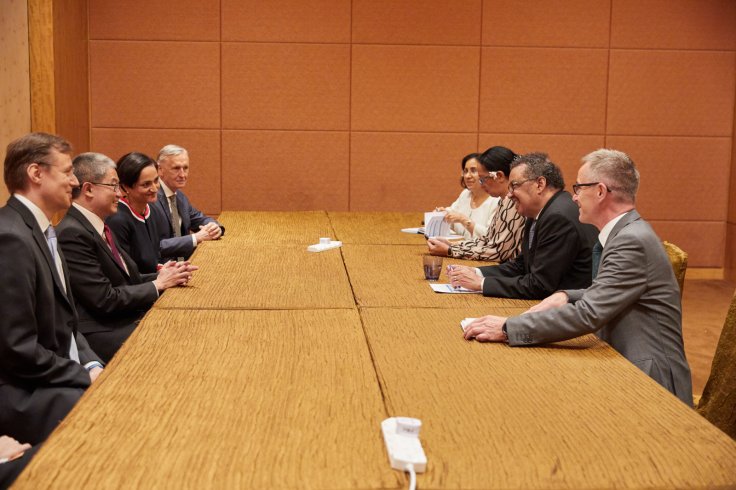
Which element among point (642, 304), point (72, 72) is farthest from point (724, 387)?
point (72, 72)

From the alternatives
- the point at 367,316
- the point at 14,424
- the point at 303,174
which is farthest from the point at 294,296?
the point at 303,174

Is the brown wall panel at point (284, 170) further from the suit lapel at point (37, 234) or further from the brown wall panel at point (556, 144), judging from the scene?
the suit lapel at point (37, 234)

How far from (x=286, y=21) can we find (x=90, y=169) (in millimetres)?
4196

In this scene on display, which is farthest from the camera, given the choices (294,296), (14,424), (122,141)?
(122,141)

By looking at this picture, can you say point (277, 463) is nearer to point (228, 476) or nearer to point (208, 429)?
point (228, 476)

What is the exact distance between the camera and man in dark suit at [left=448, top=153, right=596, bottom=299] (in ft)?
10.2

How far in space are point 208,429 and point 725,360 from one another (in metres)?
1.69

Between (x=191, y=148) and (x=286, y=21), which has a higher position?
(x=286, y=21)

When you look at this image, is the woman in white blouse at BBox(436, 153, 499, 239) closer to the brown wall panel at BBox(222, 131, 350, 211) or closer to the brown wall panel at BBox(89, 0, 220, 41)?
the brown wall panel at BBox(222, 131, 350, 211)

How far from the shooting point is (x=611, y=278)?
250 cm

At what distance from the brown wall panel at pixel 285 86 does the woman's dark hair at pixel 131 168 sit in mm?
3182

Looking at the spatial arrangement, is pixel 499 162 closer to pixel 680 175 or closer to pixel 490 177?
pixel 490 177

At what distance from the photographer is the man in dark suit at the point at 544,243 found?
10.2 ft

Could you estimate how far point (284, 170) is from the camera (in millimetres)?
7457
